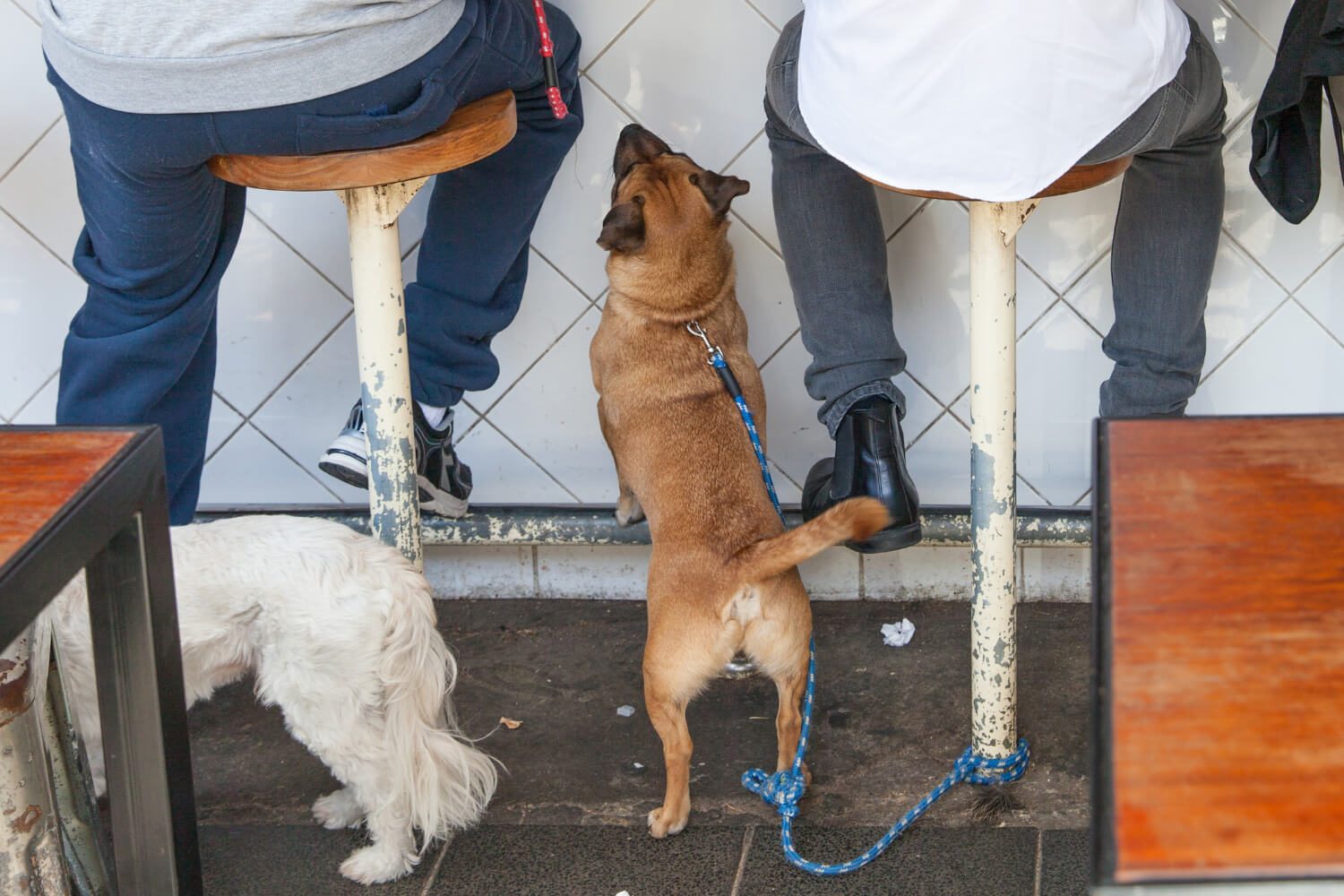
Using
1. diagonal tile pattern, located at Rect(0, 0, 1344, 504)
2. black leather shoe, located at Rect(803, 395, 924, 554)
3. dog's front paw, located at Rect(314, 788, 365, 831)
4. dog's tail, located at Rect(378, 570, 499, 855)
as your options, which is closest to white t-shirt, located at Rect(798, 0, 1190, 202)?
black leather shoe, located at Rect(803, 395, 924, 554)

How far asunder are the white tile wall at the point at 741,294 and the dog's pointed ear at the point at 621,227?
377mm

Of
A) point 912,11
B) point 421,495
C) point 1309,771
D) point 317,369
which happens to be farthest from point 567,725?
point 1309,771

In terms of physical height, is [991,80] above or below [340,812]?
above

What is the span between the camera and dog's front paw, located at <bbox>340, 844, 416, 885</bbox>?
1.96m

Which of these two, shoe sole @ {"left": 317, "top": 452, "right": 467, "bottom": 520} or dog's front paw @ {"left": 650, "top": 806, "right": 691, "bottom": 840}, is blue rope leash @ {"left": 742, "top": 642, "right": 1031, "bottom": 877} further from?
shoe sole @ {"left": 317, "top": 452, "right": 467, "bottom": 520}

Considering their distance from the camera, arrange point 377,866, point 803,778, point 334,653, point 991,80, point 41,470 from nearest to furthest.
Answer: point 41,470 < point 991,80 < point 334,653 < point 377,866 < point 803,778

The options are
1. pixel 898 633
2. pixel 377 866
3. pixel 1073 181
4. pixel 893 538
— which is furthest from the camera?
pixel 898 633

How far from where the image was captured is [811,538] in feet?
5.90

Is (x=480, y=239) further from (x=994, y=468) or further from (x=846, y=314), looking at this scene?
(x=994, y=468)

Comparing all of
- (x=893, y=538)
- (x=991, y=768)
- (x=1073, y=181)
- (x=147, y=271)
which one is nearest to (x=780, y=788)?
(x=991, y=768)

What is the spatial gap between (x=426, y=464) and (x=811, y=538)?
0.94 metres

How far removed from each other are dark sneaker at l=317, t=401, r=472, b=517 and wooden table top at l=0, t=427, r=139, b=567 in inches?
44.1

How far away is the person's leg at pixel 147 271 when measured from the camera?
69.5 inches

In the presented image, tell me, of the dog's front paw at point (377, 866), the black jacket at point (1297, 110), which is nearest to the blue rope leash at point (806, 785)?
the dog's front paw at point (377, 866)
